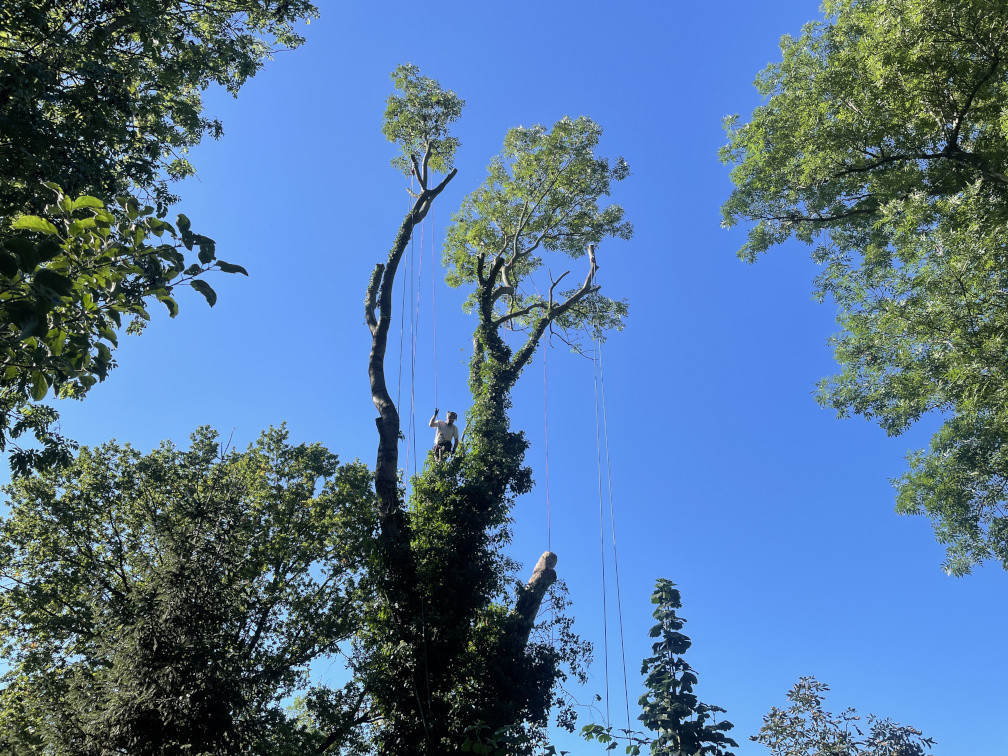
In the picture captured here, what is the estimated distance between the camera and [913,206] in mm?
8203

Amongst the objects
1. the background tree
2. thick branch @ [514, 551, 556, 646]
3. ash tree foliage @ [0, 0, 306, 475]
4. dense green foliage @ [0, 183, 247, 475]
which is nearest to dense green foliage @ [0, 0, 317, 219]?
ash tree foliage @ [0, 0, 306, 475]

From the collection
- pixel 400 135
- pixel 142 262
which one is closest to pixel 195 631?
pixel 142 262

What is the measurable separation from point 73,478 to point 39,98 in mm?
8717

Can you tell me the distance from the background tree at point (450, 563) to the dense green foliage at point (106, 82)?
4645 millimetres

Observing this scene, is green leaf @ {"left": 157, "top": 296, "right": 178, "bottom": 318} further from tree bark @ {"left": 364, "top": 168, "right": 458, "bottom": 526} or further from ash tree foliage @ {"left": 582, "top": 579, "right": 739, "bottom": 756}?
ash tree foliage @ {"left": 582, "top": 579, "right": 739, "bottom": 756}

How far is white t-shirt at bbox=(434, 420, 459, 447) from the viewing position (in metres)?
11.8

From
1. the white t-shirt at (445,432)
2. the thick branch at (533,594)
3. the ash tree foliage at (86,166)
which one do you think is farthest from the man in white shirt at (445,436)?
the ash tree foliage at (86,166)

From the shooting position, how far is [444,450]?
11.7 m

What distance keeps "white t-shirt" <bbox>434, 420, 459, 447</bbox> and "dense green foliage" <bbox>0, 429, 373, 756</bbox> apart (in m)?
1.50

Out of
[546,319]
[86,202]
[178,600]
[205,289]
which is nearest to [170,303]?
[205,289]

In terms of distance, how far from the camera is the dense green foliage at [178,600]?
7.55 metres

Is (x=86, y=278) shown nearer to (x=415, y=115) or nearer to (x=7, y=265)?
(x=7, y=265)

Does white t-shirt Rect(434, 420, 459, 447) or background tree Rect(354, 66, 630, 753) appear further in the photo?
white t-shirt Rect(434, 420, 459, 447)

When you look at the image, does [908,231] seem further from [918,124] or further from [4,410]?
[4,410]
